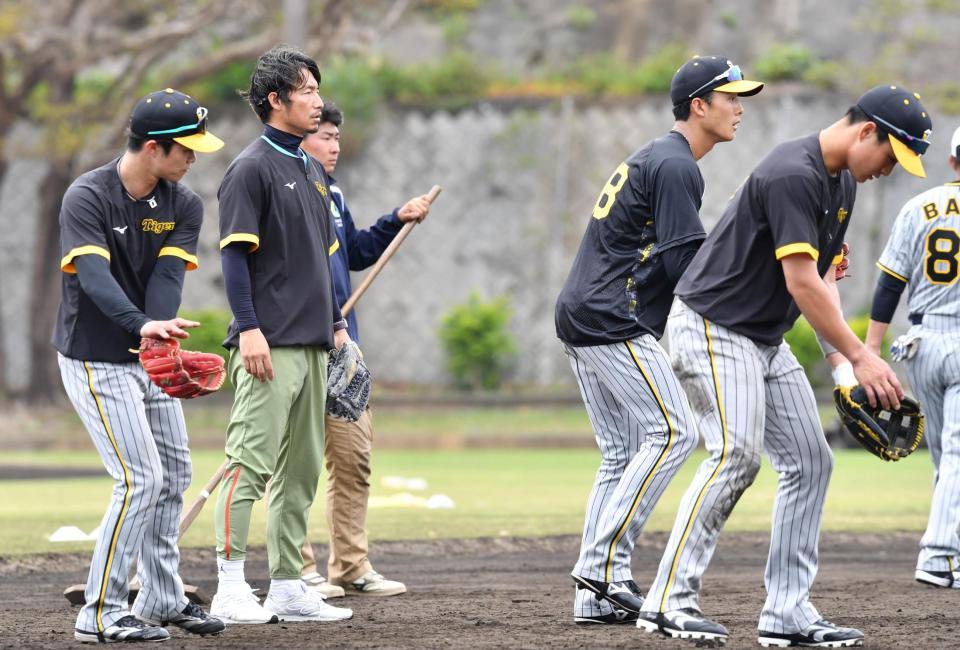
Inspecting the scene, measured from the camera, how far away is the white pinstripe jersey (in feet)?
25.0

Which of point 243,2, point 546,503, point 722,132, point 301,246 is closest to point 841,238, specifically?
point 722,132

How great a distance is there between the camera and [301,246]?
6.30 m

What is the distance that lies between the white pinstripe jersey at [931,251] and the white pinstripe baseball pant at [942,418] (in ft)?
0.38

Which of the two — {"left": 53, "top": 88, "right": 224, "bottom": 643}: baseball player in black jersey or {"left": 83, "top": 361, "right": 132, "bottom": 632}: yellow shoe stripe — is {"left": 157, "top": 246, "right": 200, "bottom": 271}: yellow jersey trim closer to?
{"left": 53, "top": 88, "right": 224, "bottom": 643}: baseball player in black jersey

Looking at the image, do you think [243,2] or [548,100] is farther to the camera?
[548,100]

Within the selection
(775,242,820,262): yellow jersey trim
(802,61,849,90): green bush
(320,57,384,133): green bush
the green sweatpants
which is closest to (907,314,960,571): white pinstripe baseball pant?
(775,242,820,262): yellow jersey trim

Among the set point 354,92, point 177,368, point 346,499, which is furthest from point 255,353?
point 354,92

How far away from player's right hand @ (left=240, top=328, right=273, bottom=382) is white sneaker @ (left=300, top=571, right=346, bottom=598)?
1505 mm

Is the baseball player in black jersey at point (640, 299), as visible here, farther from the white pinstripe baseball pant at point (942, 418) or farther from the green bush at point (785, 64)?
the green bush at point (785, 64)

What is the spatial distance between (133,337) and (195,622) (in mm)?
1264

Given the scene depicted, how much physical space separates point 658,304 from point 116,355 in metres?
2.38

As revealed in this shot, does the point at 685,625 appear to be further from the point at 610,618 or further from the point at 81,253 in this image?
the point at 81,253

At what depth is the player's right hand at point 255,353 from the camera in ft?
20.0

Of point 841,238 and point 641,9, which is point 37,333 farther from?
point 841,238
